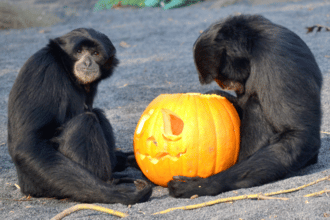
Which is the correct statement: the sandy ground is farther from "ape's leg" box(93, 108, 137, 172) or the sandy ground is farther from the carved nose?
the carved nose

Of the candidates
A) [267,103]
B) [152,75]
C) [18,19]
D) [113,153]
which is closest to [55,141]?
→ [113,153]

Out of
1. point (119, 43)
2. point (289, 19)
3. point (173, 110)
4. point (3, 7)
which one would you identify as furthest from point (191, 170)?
point (3, 7)

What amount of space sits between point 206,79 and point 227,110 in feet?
1.41

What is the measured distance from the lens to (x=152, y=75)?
31.8 feet

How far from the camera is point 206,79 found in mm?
4094

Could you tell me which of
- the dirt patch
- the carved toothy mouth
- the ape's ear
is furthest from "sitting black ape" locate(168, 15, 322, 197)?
the dirt patch

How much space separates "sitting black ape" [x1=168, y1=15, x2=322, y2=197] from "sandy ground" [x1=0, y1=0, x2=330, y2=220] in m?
0.22

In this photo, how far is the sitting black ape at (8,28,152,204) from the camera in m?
3.55

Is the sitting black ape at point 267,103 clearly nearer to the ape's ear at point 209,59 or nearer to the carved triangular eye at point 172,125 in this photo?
the ape's ear at point 209,59

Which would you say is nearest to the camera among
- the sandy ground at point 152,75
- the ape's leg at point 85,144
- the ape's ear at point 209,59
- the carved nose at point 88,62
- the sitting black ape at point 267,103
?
the sandy ground at point 152,75

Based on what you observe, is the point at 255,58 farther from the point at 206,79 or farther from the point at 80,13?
the point at 80,13

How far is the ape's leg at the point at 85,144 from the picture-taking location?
3.69 metres

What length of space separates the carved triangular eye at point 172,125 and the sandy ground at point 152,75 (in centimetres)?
63

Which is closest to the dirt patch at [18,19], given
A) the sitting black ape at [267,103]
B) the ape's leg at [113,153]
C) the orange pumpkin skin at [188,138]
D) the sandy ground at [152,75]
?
the sandy ground at [152,75]
